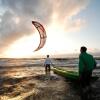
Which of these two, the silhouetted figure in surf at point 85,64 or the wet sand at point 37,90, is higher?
the silhouetted figure in surf at point 85,64

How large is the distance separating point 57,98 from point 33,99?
1.10 m

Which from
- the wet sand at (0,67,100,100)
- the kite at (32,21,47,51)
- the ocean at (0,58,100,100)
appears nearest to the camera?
the wet sand at (0,67,100,100)

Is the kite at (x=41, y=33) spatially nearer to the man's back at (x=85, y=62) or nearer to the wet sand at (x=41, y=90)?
the wet sand at (x=41, y=90)

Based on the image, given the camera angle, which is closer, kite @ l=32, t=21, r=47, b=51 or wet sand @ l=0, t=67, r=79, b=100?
wet sand @ l=0, t=67, r=79, b=100

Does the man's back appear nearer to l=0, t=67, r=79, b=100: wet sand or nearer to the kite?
l=0, t=67, r=79, b=100: wet sand

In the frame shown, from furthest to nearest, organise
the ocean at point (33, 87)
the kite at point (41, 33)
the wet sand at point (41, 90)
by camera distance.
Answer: the kite at point (41, 33)
the ocean at point (33, 87)
the wet sand at point (41, 90)

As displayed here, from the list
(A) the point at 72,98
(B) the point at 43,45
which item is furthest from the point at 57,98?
(B) the point at 43,45

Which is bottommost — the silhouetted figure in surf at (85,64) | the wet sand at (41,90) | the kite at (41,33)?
the wet sand at (41,90)

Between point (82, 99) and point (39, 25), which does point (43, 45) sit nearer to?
point (39, 25)

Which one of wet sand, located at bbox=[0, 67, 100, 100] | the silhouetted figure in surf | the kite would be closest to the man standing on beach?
the silhouetted figure in surf

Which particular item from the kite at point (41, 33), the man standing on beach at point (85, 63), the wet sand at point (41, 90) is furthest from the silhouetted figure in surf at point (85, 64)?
the kite at point (41, 33)

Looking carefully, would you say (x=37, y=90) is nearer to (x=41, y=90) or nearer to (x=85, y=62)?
(x=41, y=90)

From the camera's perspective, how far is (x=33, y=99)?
8.81 metres

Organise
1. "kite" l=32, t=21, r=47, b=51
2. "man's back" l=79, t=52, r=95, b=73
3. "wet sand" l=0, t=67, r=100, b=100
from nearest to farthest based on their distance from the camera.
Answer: "man's back" l=79, t=52, r=95, b=73, "wet sand" l=0, t=67, r=100, b=100, "kite" l=32, t=21, r=47, b=51
